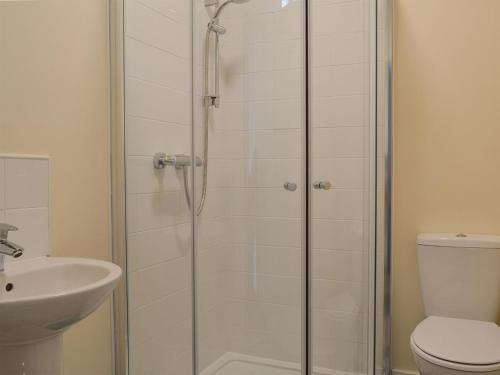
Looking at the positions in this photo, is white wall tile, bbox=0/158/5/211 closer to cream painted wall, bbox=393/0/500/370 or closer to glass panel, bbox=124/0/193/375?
→ glass panel, bbox=124/0/193/375

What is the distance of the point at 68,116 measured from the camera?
155cm

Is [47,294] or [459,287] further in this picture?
[459,287]

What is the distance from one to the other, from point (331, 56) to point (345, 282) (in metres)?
0.92

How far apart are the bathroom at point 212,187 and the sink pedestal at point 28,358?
212 mm

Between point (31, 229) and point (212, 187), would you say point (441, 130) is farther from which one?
point (31, 229)

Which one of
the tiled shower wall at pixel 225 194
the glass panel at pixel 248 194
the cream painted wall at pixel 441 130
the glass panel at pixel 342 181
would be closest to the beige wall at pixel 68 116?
the tiled shower wall at pixel 225 194

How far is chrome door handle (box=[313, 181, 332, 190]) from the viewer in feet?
5.25

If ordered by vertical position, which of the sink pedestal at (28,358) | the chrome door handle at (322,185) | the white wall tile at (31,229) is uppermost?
the chrome door handle at (322,185)

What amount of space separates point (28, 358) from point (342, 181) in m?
1.25

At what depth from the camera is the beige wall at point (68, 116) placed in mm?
1371

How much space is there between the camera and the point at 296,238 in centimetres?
162

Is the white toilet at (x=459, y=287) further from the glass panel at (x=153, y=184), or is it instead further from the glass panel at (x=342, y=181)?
the glass panel at (x=153, y=184)

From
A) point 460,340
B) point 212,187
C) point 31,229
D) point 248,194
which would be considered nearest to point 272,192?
point 248,194

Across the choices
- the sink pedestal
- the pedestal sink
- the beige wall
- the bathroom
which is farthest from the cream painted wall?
the sink pedestal
